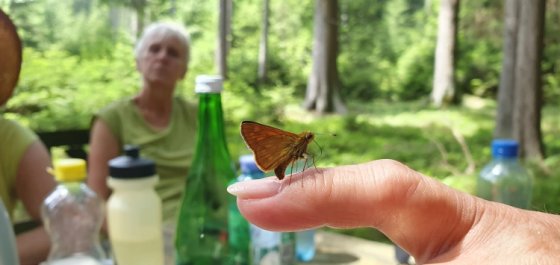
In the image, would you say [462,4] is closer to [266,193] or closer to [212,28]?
[212,28]

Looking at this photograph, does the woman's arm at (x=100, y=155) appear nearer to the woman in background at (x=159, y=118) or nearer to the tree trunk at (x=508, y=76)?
the woman in background at (x=159, y=118)

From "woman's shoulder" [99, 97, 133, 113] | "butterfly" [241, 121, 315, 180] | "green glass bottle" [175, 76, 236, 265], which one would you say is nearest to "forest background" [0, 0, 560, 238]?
"woman's shoulder" [99, 97, 133, 113]

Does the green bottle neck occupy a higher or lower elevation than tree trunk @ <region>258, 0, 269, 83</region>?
lower

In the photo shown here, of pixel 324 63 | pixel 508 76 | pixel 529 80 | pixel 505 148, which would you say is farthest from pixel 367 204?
pixel 324 63

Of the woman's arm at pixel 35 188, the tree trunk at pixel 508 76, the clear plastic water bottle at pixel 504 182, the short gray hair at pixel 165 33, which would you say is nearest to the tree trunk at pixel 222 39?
the tree trunk at pixel 508 76

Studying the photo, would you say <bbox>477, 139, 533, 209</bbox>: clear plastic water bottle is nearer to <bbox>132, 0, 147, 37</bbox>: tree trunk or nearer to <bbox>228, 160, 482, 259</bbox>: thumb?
<bbox>228, 160, 482, 259</bbox>: thumb

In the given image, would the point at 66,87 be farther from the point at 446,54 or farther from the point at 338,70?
the point at 446,54

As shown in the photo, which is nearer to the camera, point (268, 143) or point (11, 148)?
point (268, 143)

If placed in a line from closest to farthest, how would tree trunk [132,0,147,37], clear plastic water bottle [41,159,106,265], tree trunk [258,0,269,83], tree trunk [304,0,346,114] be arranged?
clear plastic water bottle [41,159,106,265] → tree trunk [132,0,147,37] → tree trunk [258,0,269,83] → tree trunk [304,0,346,114]
